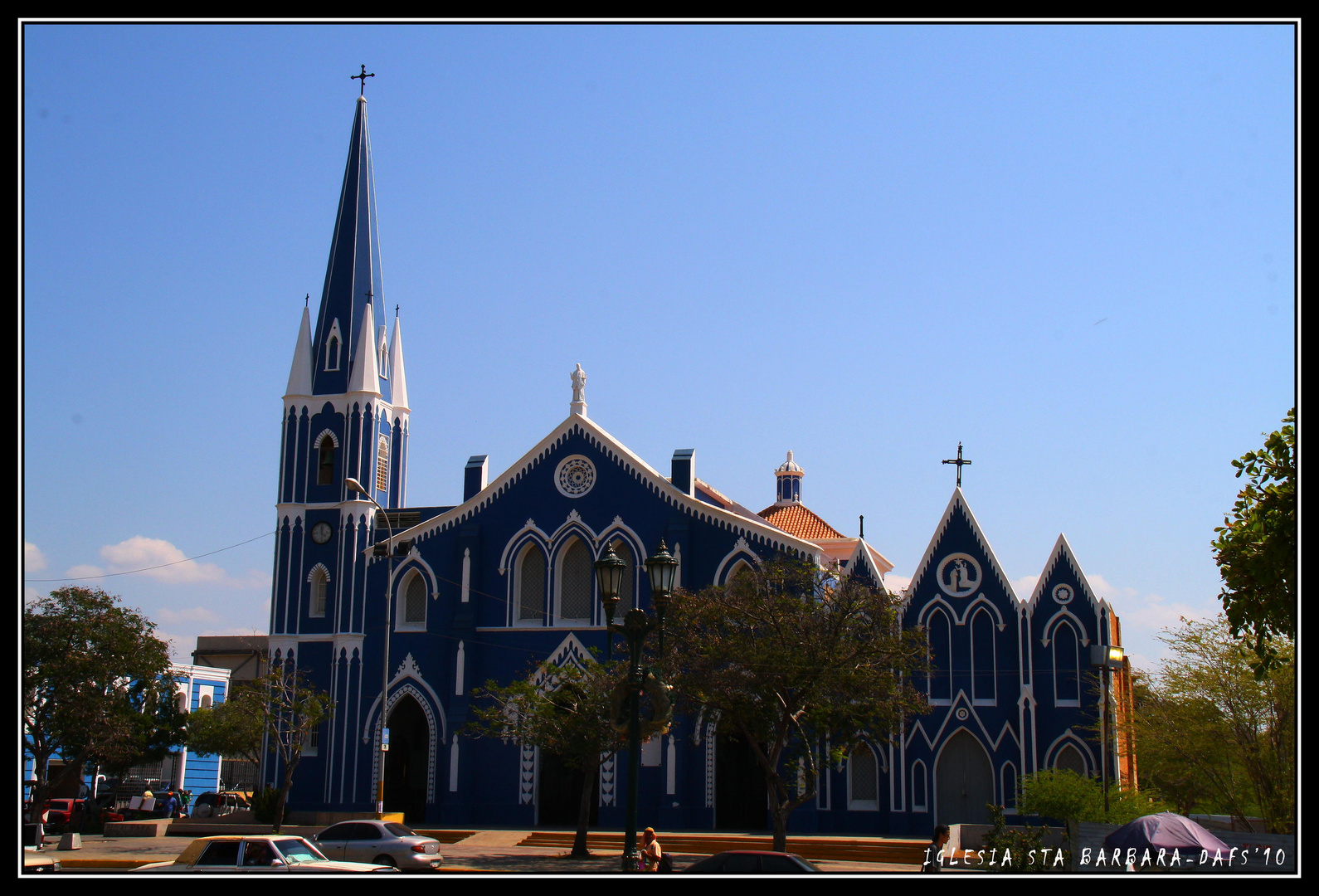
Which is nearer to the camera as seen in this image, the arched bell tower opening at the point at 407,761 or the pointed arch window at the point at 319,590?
the arched bell tower opening at the point at 407,761

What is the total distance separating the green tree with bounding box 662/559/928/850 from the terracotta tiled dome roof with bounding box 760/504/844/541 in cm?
2057

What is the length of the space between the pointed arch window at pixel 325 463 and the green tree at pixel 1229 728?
27780 mm

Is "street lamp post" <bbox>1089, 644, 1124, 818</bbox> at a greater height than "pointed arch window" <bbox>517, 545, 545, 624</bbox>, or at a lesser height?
lesser

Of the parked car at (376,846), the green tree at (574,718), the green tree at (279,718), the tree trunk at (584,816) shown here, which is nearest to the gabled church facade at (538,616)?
the green tree at (279,718)

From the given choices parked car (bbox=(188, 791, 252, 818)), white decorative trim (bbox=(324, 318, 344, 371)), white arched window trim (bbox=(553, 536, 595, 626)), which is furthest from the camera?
white decorative trim (bbox=(324, 318, 344, 371))

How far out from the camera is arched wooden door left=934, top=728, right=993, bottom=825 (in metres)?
38.1

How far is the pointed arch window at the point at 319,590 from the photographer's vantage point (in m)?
44.8

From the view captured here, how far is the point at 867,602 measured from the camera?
1154 inches

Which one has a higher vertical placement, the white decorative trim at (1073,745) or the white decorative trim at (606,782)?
the white decorative trim at (1073,745)

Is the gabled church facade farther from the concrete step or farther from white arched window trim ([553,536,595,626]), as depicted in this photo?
the concrete step

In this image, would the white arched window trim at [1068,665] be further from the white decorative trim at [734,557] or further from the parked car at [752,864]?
the parked car at [752,864]

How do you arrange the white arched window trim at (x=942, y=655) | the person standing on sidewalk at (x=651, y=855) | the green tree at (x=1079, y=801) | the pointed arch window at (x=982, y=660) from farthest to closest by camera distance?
the white arched window trim at (x=942, y=655) < the pointed arch window at (x=982, y=660) < the green tree at (x=1079, y=801) < the person standing on sidewalk at (x=651, y=855)

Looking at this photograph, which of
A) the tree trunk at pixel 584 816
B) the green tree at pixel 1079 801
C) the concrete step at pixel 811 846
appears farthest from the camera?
the concrete step at pixel 811 846

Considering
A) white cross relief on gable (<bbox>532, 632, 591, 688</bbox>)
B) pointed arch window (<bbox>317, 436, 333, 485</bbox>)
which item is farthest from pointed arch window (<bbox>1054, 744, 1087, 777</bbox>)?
pointed arch window (<bbox>317, 436, 333, 485</bbox>)
